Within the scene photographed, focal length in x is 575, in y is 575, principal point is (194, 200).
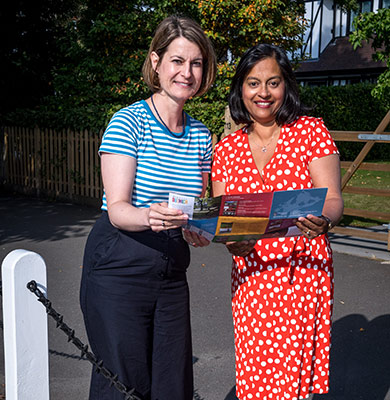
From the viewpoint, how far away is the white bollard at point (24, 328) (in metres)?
2.15

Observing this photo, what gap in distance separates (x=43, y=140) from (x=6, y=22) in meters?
5.29

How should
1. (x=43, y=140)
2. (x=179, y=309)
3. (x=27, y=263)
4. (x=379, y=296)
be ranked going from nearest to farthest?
(x=27, y=263), (x=179, y=309), (x=379, y=296), (x=43, y=140)

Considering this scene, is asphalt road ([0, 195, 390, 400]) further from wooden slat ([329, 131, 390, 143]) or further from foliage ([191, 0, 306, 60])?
foliage ([191, 0, 306, 60])

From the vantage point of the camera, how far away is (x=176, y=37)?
2311 millimetres

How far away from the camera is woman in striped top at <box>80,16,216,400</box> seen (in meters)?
2.17

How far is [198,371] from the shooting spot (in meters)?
4.31

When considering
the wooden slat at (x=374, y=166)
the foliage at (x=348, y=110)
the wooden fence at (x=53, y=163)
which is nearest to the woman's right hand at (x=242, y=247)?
the wooden slat at (x=374, y=166)

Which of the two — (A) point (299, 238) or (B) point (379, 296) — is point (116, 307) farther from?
(B) point (379, 296)

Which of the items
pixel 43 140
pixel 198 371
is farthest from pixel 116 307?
pixel 43 140

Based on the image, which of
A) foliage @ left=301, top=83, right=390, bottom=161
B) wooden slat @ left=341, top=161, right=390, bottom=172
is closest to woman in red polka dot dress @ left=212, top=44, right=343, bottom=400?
wooden slat @ left=341, top=161, right=390, bottom=172

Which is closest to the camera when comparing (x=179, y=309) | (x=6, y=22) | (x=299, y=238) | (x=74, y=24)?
(x=179, y=309)

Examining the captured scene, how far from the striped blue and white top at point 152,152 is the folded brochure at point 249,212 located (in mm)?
267

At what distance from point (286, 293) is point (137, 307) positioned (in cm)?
78

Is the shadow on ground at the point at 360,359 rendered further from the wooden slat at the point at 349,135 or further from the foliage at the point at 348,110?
the foliage at the point at 348,110
